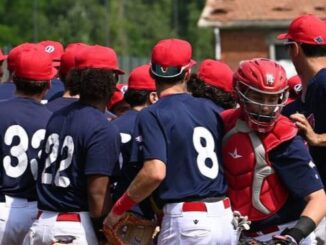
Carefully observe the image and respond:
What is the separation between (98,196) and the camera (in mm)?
6820

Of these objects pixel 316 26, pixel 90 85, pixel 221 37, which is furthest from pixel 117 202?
pixel 221 37

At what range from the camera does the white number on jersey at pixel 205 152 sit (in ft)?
21.6

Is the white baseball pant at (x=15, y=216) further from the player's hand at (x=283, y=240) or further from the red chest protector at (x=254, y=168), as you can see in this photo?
the player's hand at (x=283, y=240)

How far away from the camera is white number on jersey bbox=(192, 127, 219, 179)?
659cm

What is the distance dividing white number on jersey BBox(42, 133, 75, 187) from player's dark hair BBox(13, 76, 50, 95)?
704mm

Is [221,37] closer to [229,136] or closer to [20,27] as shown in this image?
[20,27]

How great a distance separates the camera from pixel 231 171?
662 centimetres

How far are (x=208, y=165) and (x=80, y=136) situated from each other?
873 mm

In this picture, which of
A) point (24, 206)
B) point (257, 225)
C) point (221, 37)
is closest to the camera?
point (257, 225)

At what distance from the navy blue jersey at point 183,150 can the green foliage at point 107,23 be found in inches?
1118

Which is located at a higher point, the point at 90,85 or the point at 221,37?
the point at 90,85

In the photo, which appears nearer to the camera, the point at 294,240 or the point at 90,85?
the point at 294,240

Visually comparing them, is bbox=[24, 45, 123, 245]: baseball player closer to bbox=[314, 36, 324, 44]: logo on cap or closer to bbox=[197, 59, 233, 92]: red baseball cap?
bbox=[197, 59, 233, 92]: red baseball cap

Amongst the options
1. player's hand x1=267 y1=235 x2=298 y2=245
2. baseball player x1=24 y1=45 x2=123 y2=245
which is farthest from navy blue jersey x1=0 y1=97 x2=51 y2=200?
player's hand x1=267 y1=235 x2=298 y2=245
